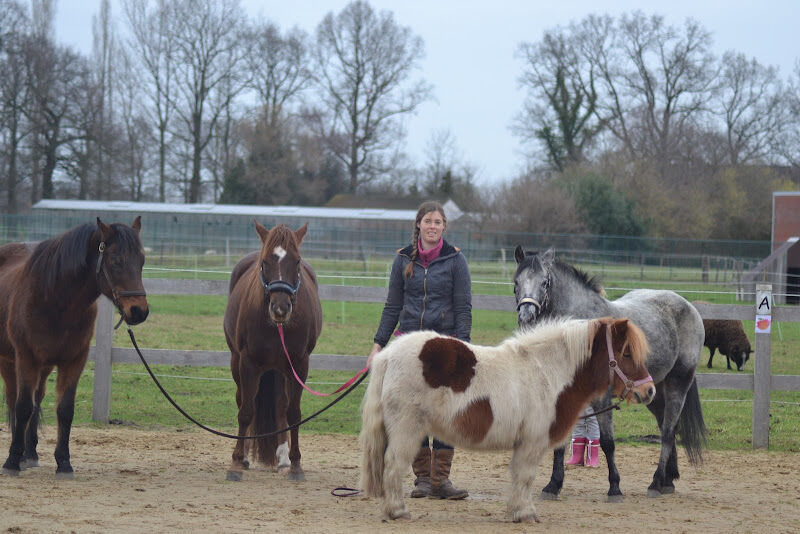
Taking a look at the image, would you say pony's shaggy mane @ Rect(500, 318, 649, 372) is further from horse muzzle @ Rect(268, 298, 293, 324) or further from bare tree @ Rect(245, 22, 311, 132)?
bare tree @ Rect(245, 22, 311, 132)

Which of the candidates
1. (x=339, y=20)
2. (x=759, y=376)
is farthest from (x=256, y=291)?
(x=339, y=20)

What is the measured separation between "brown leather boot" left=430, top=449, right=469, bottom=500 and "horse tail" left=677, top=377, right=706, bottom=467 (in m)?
2.12

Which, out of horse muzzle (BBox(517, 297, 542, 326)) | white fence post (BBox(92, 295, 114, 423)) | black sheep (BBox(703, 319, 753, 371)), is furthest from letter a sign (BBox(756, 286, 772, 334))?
white fence post (BBox(92, 295, 114, 423))

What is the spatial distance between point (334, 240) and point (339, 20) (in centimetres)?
1971

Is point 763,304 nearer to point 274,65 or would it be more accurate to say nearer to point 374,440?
point 374,440

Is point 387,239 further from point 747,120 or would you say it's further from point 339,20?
point 747,120

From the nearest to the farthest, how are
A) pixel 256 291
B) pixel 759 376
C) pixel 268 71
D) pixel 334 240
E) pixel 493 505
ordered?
pixel 493 505 < pixel 256 291 < pixel 759 376 < pixel 334 240 < pixel 268 71

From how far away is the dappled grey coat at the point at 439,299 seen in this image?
5605mm

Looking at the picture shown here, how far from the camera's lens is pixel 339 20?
4762cm

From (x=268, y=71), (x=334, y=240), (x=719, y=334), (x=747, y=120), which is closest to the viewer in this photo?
(x=719, y=334)

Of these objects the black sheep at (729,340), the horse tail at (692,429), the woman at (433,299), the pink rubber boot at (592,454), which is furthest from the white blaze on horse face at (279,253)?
the black sheep at (729,340)

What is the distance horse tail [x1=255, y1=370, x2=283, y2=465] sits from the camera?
6.46m

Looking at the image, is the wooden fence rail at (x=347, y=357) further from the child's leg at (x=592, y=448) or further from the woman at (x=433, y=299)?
the woman at (x=433, y=299)

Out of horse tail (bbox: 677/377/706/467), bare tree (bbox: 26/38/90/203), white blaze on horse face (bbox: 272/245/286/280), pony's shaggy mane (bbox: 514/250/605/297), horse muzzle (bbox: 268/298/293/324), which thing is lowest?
horse tail (bbox: 677/377/706/467)
